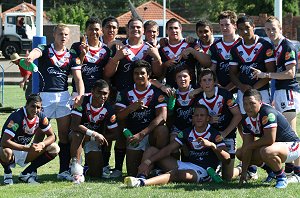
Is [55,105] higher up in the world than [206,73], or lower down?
lower down

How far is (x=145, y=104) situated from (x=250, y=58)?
1410 mm

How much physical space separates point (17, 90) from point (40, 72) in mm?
15883

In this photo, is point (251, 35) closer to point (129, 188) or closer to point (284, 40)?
point (284, 40)

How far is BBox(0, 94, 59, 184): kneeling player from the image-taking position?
8297mm

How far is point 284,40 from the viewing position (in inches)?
332

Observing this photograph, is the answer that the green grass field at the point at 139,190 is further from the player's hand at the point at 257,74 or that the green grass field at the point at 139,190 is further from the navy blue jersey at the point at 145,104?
the player's hand at the point at 257,74

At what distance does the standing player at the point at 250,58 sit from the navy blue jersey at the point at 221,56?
165 millimetres

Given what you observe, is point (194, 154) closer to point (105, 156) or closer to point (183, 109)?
point (183, 109)

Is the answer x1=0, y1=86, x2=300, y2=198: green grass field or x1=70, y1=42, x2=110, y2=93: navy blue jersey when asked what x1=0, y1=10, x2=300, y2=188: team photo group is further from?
x1=0, y1=86, x2=300, y2=198: green grass field

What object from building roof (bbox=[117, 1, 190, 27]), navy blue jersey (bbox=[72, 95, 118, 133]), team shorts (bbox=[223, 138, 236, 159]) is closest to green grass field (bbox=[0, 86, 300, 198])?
team shorts (bbox=[223, 138, 236, 159])

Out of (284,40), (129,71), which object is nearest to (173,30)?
(129,71)

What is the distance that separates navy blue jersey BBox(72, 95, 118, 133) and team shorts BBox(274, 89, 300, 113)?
2.02 metres

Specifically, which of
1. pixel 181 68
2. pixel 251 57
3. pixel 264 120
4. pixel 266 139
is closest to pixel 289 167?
pixel 266 139

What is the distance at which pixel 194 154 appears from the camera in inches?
330
